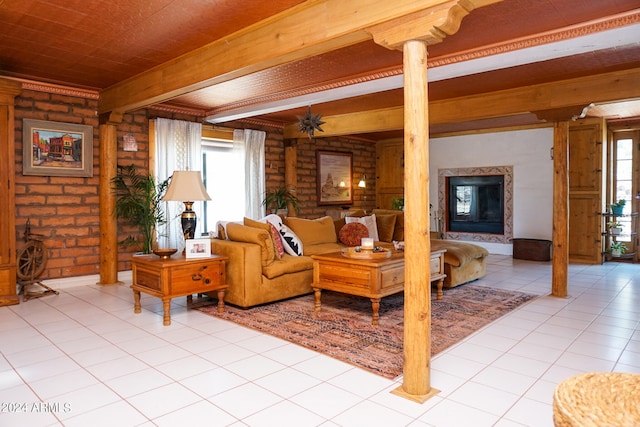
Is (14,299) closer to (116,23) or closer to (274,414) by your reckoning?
(116,23)

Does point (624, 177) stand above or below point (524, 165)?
below

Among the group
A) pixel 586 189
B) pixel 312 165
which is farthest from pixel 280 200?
pixel 586 189

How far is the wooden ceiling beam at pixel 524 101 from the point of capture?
4.55m

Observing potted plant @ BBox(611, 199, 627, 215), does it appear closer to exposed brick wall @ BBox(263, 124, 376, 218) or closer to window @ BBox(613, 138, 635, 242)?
window @ BBox(613, 138, 635, 242)

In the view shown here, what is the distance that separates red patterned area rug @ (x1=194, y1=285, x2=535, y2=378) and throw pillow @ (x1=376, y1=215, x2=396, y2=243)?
147 cm

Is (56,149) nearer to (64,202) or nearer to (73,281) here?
(64,202)

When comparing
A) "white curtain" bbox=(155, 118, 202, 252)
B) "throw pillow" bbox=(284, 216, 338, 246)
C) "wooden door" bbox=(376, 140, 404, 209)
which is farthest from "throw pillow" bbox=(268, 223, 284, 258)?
"wooden door" bbox=(376, 140, 404, 209)

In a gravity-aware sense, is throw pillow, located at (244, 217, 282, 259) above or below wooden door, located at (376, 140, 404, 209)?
below

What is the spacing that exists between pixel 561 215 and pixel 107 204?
18.8 ft

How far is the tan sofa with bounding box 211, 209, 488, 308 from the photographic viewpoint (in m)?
4.41

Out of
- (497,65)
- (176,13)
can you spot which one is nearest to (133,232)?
(176,13)

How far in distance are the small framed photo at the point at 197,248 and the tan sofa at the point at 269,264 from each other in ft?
0.88

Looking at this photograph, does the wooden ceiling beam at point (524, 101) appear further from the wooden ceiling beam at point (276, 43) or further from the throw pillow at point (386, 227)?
the wooden ceiling beam at point (276, 43)

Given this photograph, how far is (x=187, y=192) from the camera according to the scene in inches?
168
